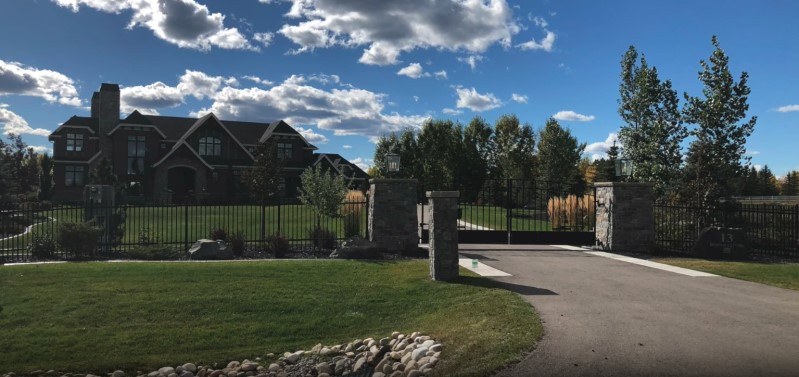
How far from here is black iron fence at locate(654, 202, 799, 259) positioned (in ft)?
54.8

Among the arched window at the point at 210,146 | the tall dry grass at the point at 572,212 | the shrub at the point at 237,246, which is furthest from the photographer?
the arched window at the point at 210,146

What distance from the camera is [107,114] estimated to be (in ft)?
142

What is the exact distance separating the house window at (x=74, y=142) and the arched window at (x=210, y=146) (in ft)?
33.8

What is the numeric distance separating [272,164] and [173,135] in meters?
31.5

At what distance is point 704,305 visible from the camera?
870 cm

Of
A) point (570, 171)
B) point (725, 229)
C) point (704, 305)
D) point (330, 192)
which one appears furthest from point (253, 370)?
point (570, 171)

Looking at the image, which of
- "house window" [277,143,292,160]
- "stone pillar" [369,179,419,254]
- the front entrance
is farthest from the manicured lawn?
"house window" [277,143,292,160]

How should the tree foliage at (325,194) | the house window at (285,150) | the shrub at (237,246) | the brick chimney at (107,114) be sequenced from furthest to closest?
the house window at (285,150), the brick chimney at (107,114), the tree foliage at (325,194), the shrub at (237,246)

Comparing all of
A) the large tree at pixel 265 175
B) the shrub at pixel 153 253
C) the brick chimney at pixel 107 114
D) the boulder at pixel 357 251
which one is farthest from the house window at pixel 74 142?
the boulder at pixel 357 251

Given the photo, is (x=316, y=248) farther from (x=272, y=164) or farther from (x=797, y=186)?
(x=797, y=186)

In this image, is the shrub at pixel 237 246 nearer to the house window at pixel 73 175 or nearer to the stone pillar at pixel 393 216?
the stone pillar at pixel 393 216

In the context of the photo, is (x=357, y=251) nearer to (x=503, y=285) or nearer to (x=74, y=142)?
(x=503, y=285)

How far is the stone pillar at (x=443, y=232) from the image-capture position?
10.9 metres

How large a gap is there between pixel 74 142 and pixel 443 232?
43062 millimetres
